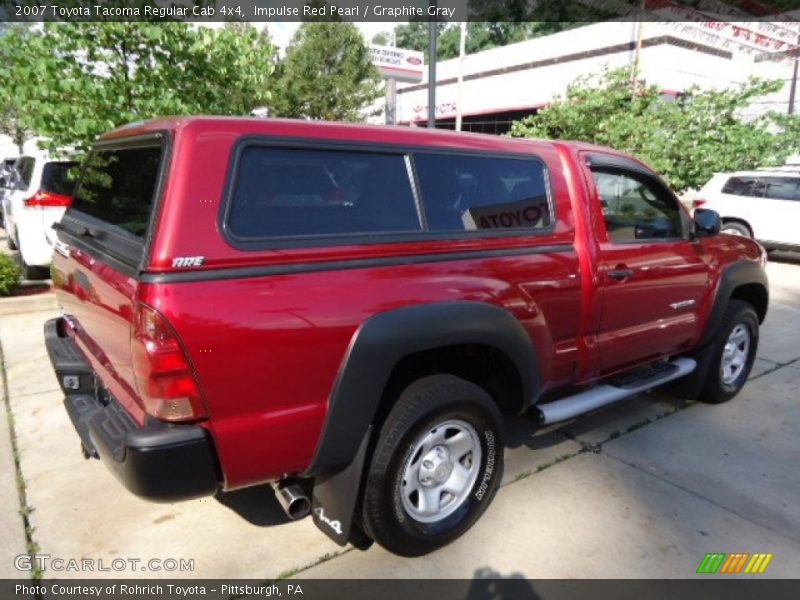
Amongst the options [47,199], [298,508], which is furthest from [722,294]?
[47,199]

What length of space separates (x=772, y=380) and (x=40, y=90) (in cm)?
660

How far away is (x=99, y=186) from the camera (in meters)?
2.97

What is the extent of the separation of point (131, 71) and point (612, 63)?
61.1 ft

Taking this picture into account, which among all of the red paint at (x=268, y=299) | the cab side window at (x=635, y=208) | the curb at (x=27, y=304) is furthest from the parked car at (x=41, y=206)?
the cab side window at (x=635, y=208)

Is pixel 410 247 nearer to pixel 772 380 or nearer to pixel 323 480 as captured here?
pixel 323 480

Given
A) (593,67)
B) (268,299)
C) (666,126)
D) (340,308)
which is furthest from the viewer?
(593,67)

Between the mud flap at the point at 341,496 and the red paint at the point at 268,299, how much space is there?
0.71 feet

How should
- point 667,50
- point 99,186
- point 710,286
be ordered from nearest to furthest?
point 99,186 < point 710,286 < point 667,50

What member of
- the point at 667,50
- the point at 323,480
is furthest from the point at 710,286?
the point at 667,50

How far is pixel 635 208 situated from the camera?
146 inches

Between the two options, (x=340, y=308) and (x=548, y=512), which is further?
(x=548, y=512)

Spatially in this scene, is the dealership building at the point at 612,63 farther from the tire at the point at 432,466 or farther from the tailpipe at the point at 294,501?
the tailpipe at the point at 294,501

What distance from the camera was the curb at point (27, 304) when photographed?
661 centimetres

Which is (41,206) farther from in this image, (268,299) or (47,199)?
(268,299)
